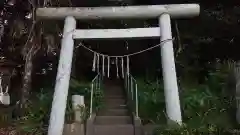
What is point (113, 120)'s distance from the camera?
768cm

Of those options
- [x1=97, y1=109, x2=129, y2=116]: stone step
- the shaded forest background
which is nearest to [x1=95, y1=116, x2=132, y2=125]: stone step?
[x1=97, y1=109, x2=129, y2=116]: stone step

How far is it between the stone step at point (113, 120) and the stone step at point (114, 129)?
318 mm

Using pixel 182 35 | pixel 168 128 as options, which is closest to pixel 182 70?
pixel 182 35

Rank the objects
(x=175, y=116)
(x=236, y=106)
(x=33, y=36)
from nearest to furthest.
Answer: (x=175, y=116) < (x=236, y=106) < (x=33, y=36)

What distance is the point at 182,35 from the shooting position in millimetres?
11453

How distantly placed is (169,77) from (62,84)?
7.73ft

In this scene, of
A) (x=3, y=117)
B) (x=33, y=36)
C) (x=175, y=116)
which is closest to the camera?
(x=175, y=116)

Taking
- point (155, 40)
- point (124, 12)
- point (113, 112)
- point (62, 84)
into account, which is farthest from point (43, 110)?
point (155, 40)

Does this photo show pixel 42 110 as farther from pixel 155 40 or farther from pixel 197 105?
pixel 155 40

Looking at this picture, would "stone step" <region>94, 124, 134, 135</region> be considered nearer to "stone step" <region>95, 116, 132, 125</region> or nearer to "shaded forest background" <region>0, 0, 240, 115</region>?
"stone step" <region>95, 116, 132, 125</region>

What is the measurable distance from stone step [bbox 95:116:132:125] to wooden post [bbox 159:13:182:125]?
3.37ft

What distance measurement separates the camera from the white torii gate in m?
7.17

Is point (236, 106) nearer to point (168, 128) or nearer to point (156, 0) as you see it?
point (168, 128)

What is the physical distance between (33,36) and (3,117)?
250cm
